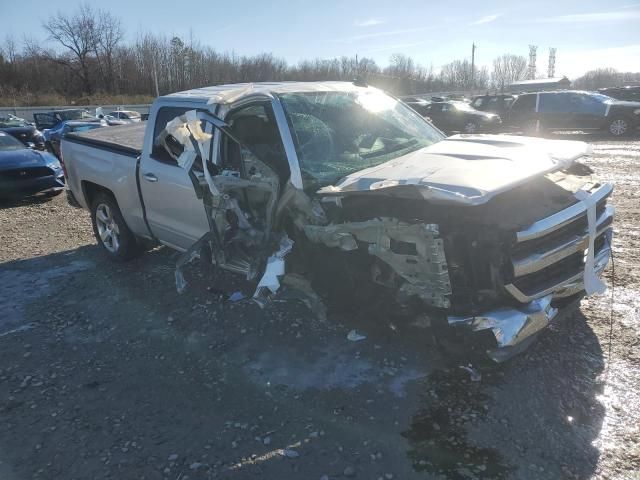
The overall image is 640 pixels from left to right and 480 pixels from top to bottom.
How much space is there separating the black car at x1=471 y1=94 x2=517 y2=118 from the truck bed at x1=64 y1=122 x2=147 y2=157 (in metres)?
20.0

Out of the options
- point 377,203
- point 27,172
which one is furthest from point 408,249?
point 27,172

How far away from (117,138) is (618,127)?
1742 cm

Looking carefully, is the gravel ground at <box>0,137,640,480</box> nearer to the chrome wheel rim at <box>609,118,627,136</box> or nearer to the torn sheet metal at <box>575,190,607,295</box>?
the torn sheet metal at <box>575,190,607,295</box>

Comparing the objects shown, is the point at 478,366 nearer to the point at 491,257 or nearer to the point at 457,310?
the point at 457,310

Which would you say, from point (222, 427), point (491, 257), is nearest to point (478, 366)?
point (491, 257)

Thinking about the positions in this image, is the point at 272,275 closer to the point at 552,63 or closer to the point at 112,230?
the point at 112,230

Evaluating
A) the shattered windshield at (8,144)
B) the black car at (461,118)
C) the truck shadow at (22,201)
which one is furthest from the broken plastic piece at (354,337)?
the black car at (461,118)

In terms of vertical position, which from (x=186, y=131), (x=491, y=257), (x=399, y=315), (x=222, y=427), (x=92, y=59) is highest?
(x=92, y=59)

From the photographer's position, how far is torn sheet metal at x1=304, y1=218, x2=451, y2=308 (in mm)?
2912

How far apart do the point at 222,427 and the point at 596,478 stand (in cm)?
205

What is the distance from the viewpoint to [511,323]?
2.83 metres

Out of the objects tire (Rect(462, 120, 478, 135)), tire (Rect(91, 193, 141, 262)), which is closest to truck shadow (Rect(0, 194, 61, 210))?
tire (Rect(91, 193, 141, 262))

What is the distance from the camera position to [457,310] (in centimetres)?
296

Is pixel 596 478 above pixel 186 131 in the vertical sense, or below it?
below
